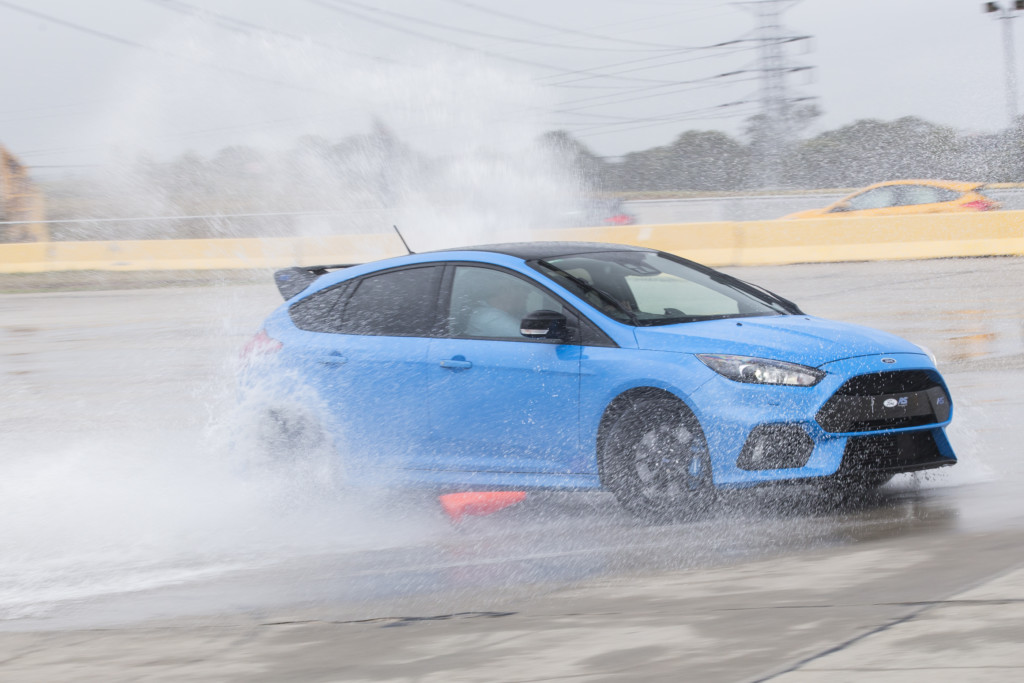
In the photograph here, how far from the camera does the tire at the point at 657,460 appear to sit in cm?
598

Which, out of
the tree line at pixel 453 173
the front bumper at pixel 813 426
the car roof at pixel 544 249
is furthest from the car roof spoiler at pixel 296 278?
the tree line at pixel 453 173

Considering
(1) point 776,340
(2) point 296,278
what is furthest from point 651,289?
(2) point 296,278

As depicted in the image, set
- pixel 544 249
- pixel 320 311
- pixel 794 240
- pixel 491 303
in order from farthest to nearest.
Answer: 1. pixel 794 240
2. pixel 320 311
3. pixel 544 249
4. pixel 491 303

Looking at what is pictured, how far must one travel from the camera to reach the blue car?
5902mm

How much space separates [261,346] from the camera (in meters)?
7.62

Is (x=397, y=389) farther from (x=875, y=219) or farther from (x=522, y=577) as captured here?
(x=875, y=219)

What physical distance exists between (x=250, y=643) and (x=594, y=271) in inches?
118

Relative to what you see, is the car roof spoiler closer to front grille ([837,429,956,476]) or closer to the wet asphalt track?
the wet asphalt track

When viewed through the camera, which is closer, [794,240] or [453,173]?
[794,240]

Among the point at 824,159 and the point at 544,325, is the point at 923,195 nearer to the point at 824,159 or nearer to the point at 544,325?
the point at 544,325

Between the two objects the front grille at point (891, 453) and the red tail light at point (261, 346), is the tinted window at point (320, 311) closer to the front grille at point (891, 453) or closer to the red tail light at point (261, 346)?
the red tail light at point (261, 346)

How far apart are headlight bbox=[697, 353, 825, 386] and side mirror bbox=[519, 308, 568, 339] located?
74 centimetres

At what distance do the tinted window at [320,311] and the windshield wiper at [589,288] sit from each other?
1.29 meters

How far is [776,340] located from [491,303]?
1.55m
